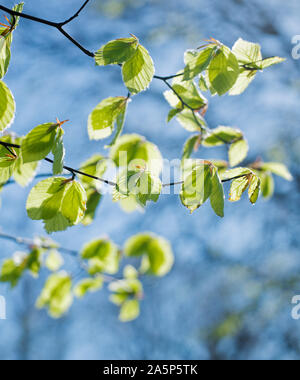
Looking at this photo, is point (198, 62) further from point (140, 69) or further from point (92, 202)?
point (92, 202)

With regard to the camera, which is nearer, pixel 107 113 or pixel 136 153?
pixel 107 113

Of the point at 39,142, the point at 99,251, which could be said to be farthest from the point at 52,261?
the point at 39,142

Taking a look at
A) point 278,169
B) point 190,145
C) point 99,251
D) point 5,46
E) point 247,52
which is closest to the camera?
point 5,46

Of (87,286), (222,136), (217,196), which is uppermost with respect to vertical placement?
(222,136)

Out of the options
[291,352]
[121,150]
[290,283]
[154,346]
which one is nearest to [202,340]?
[154,346]

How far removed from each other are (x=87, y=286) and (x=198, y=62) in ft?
2.94

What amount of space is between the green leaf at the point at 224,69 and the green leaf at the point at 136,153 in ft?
0.58

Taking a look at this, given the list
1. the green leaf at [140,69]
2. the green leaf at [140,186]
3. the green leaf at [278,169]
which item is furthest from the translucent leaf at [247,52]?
the green leaf at [278,169]

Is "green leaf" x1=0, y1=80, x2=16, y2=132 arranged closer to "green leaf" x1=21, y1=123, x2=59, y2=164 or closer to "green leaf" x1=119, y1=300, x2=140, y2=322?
"green leaf" x1=21, y1=123, x2=59, y2=164

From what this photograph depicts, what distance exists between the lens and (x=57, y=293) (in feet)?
3.48

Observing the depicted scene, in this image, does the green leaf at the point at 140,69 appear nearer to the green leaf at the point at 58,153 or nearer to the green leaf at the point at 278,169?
the green leaf at the point at 58,153

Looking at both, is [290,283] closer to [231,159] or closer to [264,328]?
[264,328]

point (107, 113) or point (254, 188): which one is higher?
point (107, 113)
